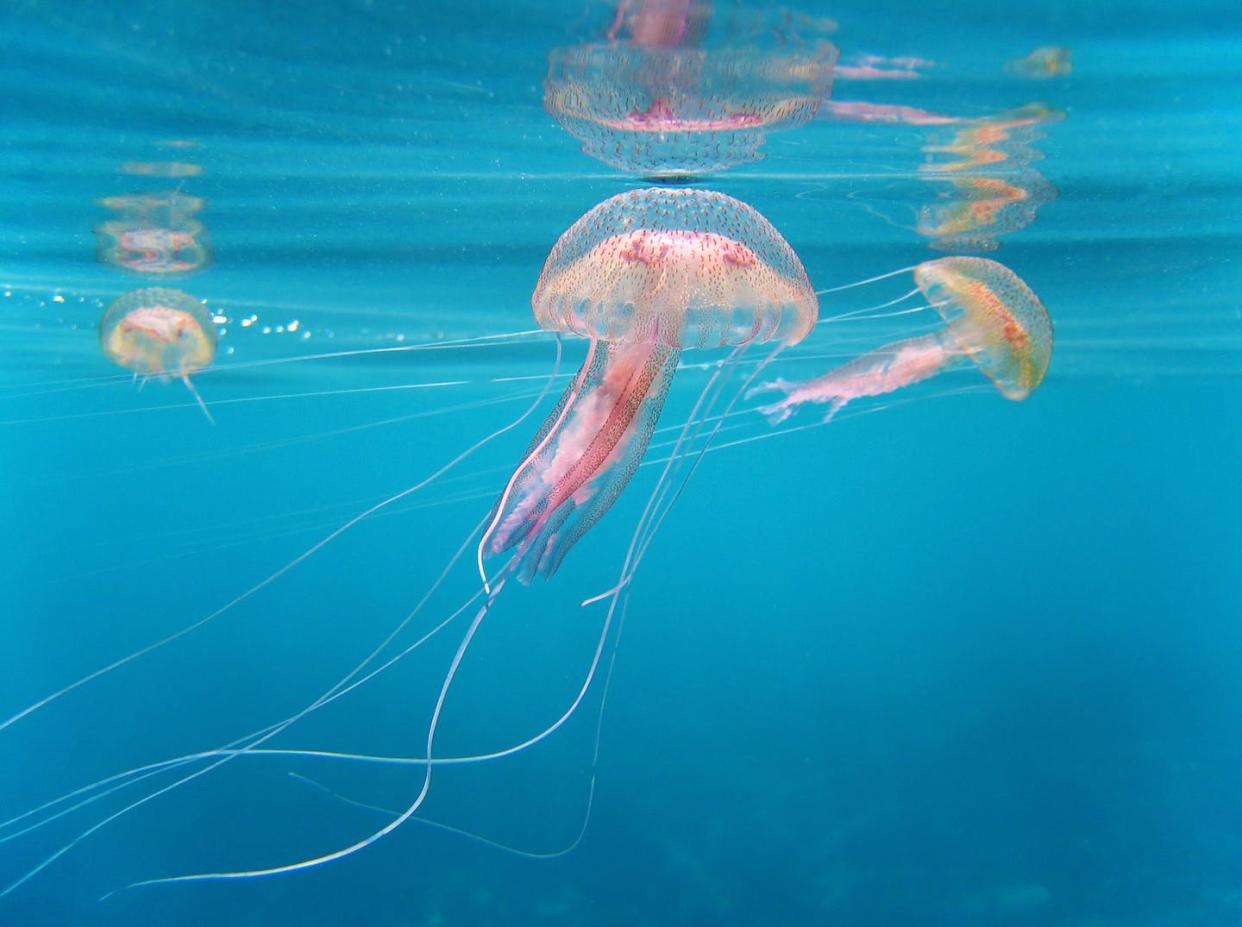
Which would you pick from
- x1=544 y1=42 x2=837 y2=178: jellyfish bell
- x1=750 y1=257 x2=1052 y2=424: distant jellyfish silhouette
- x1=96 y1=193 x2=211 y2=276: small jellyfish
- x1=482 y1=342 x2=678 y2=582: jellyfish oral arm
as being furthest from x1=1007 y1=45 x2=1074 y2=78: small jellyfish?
x1=96 y1=193 x2=211 y2=276: small jellyfish

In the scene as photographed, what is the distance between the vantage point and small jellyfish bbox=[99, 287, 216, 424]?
693 centimetres

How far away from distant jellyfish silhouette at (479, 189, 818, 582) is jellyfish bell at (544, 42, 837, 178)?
339 millimetres

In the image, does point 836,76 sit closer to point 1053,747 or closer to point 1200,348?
point 1200,348

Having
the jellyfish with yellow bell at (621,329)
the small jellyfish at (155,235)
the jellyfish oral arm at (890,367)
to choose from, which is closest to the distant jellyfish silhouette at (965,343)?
the jellyfish oral arm at (890,367)

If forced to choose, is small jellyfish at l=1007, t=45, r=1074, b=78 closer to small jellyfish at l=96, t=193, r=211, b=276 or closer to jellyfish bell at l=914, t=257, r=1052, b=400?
jellyfish bell at l=914, t=257, r=1052, b=400

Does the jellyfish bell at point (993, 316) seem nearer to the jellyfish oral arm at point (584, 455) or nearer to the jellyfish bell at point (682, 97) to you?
the jellyfish bell at point (682, 97)

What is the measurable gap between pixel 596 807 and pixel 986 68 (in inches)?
404

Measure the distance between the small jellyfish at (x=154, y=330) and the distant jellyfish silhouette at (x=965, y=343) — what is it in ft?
15.5

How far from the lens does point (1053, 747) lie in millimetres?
12586

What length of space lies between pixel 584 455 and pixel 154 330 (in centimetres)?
533

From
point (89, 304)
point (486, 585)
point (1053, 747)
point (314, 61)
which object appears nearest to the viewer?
point (486, 585)

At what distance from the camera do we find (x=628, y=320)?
10.7 ft

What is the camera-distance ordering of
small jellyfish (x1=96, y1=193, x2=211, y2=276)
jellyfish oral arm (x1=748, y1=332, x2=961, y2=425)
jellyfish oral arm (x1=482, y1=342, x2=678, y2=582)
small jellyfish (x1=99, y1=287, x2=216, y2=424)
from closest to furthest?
jellyfish oral arm (x1=482, y1=342, x2=678, y2=582)
jellyfish oral arm (x1=748, y1=332, x2=961, y2=425)
small jellyfish (x1=96, y1=193, x2=211, y2=276)
small jellyfish (x1=99, y1=287, x2=216, y2=424)

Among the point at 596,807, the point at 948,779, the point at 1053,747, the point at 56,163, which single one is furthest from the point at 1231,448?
the point at 56,163
